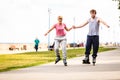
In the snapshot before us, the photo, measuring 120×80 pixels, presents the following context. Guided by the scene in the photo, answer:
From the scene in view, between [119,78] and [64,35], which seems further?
[64,35]

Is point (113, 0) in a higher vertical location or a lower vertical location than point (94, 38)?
higher

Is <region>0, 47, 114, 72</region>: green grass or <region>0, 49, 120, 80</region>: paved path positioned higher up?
<region>0, 47, 114, 72</region>: green grass

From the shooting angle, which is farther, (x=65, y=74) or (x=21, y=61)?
(x=21, y=61)

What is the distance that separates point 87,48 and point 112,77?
6507 mm

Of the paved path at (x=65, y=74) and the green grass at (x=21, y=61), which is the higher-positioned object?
the green grass at (x=21, y=61)

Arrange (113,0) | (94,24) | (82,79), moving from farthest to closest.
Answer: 1. (113,0)
2. (94,24)
3. (82,79)

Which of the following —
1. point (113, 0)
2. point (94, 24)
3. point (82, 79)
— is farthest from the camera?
point (113, 0)

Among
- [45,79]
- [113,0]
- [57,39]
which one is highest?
[113,0]

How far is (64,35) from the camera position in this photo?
19.5m

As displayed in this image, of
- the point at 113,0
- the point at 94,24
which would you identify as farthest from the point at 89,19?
the point at 113,0

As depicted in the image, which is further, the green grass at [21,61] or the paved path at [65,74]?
the green grass at [21,61]

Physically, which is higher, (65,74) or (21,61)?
(21,61)

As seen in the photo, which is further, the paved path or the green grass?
the green grass

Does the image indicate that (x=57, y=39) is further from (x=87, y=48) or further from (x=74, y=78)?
(x=74, y=78)
